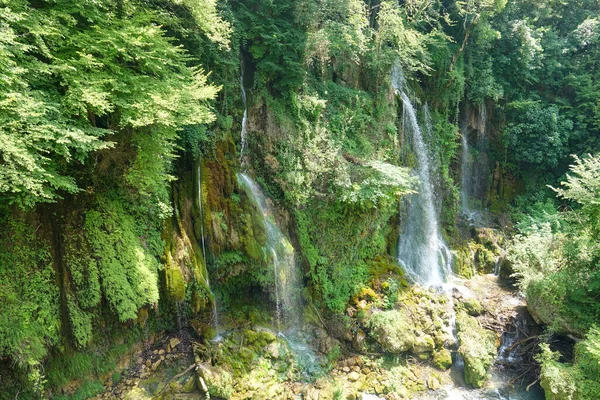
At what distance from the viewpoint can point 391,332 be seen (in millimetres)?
9859

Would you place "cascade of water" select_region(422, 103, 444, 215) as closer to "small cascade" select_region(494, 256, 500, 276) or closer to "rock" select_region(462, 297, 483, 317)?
"small cascade" select_region(494, 256, 500, 276)


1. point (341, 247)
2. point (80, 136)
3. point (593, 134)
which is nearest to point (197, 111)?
point (80, 136)

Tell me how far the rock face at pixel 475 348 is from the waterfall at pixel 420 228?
2.11 m

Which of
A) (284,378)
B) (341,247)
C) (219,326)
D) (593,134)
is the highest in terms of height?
(593,134)

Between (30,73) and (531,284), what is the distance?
1332 cm

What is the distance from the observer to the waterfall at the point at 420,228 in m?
13.2

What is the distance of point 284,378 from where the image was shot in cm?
867

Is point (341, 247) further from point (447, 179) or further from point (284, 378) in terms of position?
point (447, 179)

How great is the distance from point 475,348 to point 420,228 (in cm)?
503

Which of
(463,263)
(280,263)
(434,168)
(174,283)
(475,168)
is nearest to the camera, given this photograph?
(174,283)

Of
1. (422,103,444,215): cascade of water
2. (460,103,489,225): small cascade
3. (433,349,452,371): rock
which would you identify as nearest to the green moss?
(433,349,452,371): rock

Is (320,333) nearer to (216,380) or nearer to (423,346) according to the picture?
(423,346)

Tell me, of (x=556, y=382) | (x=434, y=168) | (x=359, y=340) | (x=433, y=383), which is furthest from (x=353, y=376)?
(x=434, y=168)

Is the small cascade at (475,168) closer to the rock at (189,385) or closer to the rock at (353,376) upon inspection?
the rock at (353,376)
